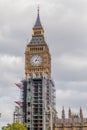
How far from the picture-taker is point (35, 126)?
576ft

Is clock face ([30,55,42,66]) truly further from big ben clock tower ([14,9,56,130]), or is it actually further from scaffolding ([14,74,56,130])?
scaffolding ([14,74,56,130])

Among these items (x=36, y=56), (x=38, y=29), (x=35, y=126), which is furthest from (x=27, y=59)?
(x=35, y=126)

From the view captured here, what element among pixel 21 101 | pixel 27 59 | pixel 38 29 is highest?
pixel 38 29

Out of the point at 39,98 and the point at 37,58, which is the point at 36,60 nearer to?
the point at 37,58

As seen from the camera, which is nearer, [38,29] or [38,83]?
[38,83]

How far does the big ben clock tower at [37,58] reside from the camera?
608 ft

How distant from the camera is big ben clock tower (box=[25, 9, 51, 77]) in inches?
7298

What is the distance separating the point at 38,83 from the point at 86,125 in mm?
27815

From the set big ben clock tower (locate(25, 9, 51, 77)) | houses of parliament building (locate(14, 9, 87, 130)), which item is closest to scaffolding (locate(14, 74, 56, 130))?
houses of parliament building (locate(14, 9, 87, 130))

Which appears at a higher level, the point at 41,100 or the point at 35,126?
the point at 41,100

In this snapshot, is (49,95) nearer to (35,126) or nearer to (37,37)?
(35,126)

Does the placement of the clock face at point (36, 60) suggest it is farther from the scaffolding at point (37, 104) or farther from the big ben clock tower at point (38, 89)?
the scaffolding at point (37, 104)

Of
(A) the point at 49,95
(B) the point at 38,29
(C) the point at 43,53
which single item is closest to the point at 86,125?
(A) the point at 49,95

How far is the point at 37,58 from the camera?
186500mm
